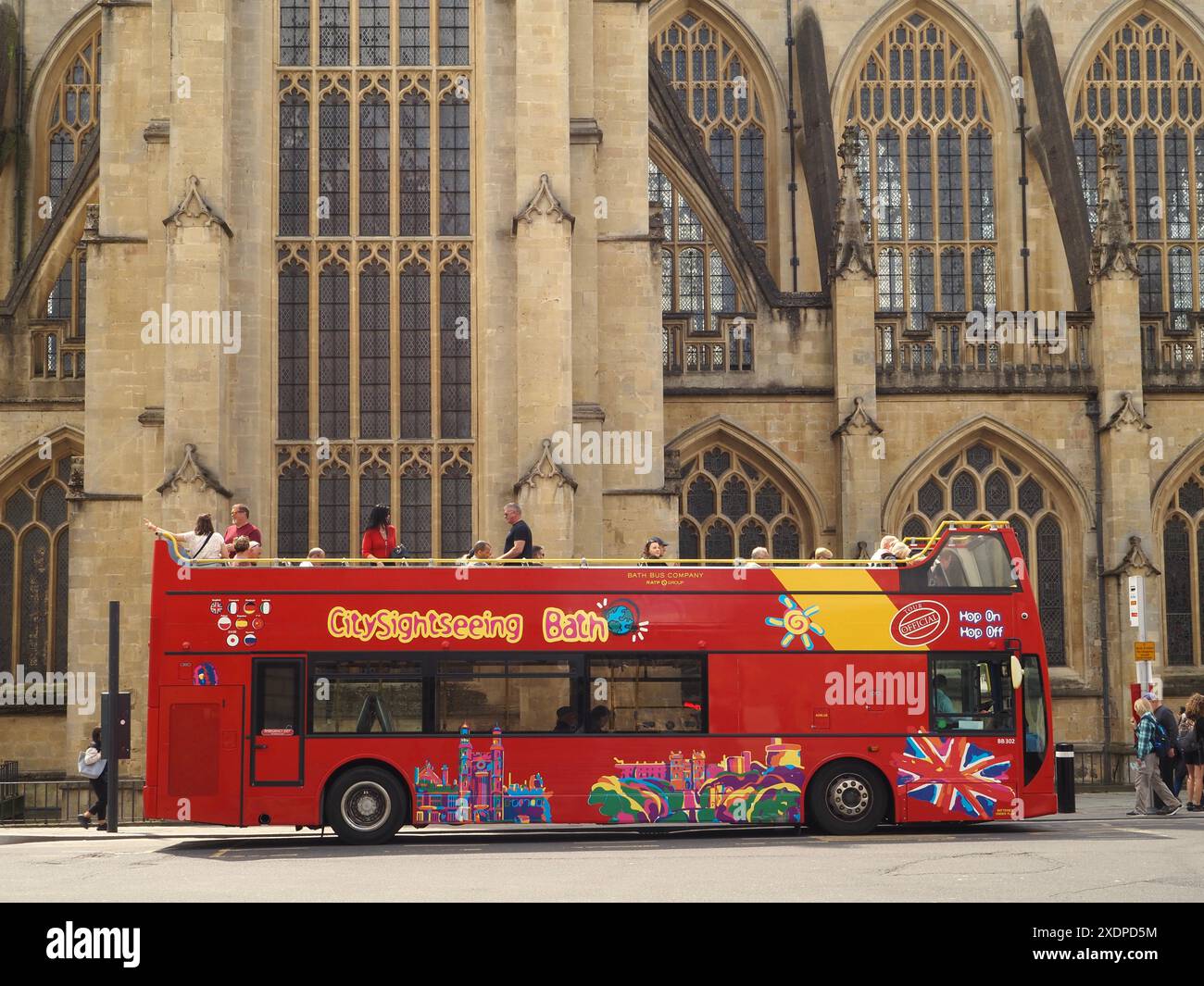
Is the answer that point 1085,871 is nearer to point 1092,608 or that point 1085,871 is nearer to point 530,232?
point 530,232

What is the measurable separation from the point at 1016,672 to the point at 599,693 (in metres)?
4.18

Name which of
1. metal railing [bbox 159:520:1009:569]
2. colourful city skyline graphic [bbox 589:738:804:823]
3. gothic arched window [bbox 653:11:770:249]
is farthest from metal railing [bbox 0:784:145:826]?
gothic arched window [bbox 653:11:770:249]

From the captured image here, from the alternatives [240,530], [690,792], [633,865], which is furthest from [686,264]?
[633,865]

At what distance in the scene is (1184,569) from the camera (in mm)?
30547

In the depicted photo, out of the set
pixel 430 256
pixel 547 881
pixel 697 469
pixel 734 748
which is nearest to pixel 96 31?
pixel 430 256

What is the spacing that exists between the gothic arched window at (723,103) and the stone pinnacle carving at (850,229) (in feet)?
16.6

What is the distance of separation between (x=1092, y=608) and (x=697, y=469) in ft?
23.2

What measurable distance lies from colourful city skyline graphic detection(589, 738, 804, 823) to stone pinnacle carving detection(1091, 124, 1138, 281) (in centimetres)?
1563

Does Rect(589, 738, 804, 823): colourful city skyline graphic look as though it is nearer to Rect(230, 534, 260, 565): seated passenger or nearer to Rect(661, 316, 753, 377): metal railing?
Rect(230, 534, 260, 565): seated passenger

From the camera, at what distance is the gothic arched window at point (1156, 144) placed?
34.9 m

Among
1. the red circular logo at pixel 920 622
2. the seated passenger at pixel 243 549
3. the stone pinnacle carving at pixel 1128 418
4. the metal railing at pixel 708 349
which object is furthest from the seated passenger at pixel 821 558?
the stone pinnacle carving at pixel 1128 418

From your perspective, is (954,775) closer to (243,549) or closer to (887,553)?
(887,553)

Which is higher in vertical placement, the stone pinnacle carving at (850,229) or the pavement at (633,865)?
the stone pinnacle carving at (850,229)

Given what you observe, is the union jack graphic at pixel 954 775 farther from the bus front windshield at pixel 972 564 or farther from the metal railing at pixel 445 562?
the metal railing at pixel 445 562
